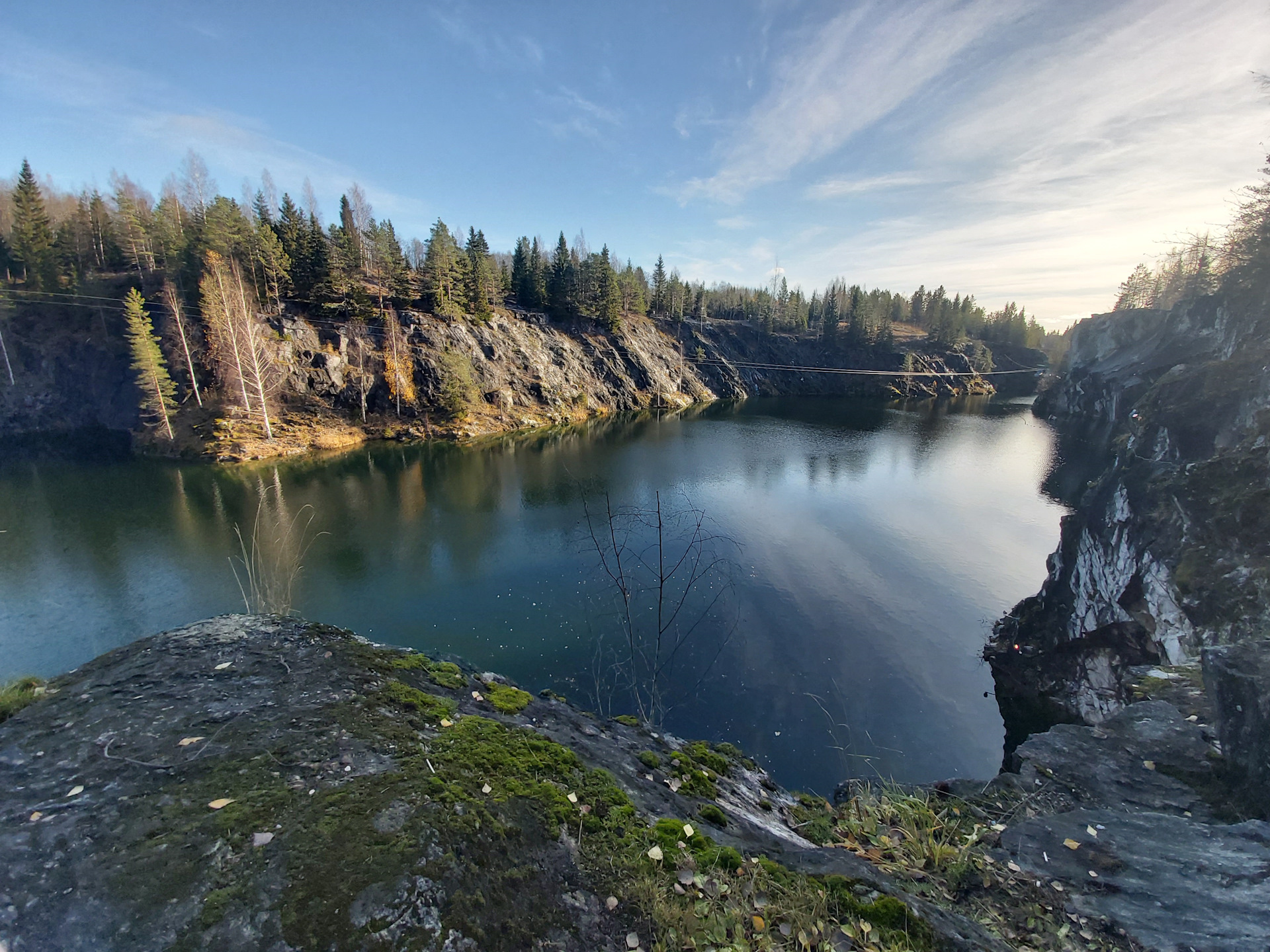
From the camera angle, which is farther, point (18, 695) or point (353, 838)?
point (18, 695)

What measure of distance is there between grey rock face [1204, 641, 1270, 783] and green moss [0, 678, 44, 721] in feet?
46.9

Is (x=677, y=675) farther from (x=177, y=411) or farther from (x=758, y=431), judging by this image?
(x=177, y=411)

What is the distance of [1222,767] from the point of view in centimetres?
673

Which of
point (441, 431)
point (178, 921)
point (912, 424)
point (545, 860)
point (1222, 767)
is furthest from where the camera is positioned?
point (912, 424)

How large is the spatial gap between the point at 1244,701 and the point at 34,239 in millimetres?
85943

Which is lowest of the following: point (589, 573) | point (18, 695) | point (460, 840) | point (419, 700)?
point (589, 573)

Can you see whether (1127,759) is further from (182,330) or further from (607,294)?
(607,294)

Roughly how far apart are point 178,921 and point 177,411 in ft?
185

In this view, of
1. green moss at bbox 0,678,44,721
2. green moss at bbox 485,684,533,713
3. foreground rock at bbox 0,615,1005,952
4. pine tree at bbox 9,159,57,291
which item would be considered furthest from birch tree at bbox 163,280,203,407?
green moss at bbox 485,684,533,713

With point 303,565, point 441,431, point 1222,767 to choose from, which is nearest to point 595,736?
point 1222,767

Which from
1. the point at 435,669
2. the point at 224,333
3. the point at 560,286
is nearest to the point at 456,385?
the point at 224,333

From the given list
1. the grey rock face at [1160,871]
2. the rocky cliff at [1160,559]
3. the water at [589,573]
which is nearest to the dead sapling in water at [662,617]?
the water at [589,573]

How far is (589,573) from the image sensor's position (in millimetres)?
22422

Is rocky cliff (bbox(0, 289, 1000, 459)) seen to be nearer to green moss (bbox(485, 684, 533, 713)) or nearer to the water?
the water
